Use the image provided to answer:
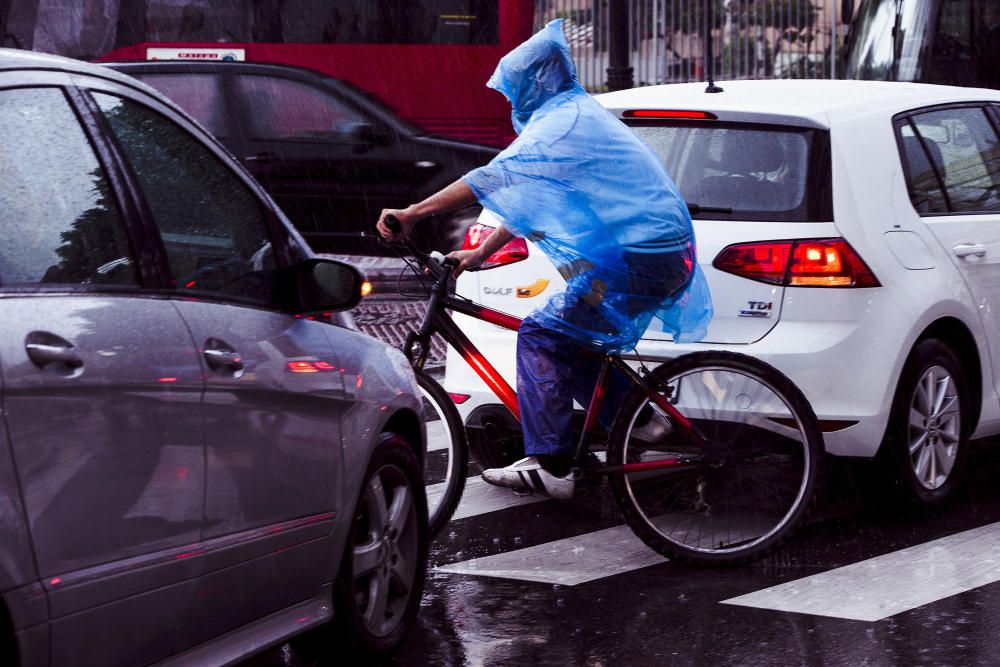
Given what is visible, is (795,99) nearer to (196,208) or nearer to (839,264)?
(839,264)

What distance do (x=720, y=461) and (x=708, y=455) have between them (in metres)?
0.05

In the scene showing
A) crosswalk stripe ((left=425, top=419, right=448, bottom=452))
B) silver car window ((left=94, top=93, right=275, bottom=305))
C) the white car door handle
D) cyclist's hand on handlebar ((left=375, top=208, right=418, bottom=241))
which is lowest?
crosswalk stripe ((left=425, top=419, right=448, bottom=452))

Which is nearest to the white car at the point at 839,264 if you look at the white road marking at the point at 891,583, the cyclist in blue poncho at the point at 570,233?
the cyclist in blue poncho at the point at 570,233

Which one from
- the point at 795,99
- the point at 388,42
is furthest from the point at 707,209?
the point at 388,42

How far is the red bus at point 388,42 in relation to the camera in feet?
54.0

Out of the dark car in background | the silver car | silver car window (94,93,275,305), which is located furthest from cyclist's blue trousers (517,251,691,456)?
the dark car in background

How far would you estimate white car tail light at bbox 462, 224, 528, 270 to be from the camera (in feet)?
20.8

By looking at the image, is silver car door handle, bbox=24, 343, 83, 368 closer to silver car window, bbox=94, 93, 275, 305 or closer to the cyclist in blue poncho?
silver car window, bbox=94, 93, 275, 305

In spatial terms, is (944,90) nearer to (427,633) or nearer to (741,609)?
(741,609)

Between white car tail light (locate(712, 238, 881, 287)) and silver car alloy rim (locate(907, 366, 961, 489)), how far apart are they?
569 millimetres

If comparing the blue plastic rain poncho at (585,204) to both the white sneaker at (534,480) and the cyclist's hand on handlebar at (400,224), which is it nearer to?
the cyclist's hand on handlebar at (400,224)

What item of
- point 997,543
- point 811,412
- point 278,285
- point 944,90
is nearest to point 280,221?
point 278,285

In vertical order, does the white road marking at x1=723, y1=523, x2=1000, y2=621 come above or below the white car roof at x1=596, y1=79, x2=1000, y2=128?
below

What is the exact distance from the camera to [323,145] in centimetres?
1459
